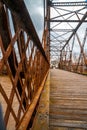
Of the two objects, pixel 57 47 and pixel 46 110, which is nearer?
pixel 46 110

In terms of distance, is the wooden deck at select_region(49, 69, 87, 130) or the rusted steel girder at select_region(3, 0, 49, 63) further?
the wooden deck at select_region(49, 69, 87, 130)

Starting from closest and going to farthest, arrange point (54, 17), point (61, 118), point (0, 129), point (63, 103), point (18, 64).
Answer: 1. point (0, 129)
2. point (18, 64)
3. point (61, 118)
4. point (63, 103)
5. point (54, 17)

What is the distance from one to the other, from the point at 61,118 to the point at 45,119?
59 centimetres

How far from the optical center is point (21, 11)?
1299mm

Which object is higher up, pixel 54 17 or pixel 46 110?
pixel 54 17

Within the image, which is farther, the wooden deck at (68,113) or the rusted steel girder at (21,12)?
the wooden deck at (68,113)

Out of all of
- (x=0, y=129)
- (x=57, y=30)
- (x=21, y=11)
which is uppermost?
(x=57, y=30)

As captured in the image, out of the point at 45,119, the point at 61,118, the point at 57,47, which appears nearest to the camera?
the point at 45,119

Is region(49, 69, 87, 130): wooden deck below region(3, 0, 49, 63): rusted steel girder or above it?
below

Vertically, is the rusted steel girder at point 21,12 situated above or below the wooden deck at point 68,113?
above

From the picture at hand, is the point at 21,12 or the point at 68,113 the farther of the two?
the point at 68,113

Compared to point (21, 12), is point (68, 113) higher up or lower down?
lower down

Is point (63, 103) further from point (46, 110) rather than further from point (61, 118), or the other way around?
point (46, 110)

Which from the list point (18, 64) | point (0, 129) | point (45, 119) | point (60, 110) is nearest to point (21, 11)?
point (18, 64)
